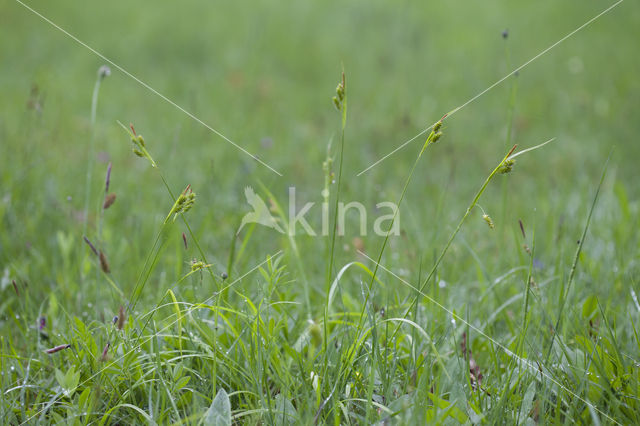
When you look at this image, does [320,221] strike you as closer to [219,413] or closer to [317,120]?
[219,413]

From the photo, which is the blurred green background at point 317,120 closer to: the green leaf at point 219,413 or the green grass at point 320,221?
the green grass at point 320,221

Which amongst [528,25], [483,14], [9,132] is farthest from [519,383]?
[483,14]

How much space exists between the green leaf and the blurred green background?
1.98 ft

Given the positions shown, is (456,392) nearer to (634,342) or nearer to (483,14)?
(634,342)

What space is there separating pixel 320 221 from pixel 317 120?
183 cm

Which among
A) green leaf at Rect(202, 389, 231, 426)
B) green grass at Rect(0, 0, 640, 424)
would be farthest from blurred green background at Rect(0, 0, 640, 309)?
green leaf at Rect(202, 389, 231, 426)

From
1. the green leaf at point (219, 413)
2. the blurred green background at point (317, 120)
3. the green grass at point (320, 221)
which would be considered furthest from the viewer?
the blurred green background at point (317, 120)

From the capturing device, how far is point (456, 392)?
1063mm

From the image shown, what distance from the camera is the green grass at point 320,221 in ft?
3.56

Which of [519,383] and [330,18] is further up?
[330,18]

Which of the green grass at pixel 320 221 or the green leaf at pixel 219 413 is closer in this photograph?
the green leaf at pixel 219 413

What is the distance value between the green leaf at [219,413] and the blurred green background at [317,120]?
1.98ft

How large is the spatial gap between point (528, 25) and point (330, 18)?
2436 millimetres

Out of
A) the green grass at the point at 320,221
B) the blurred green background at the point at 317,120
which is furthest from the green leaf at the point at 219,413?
the blurred green background at the point at 317,120
